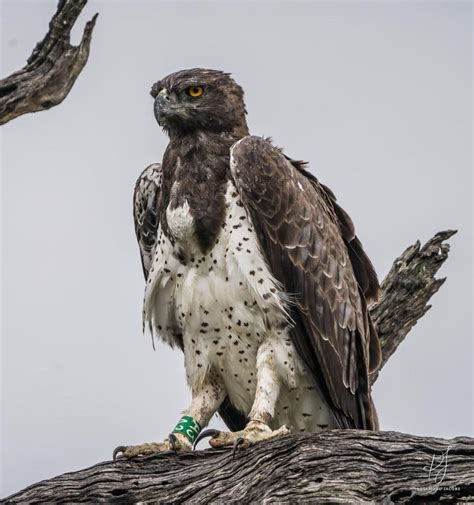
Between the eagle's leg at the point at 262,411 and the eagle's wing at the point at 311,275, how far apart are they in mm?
284

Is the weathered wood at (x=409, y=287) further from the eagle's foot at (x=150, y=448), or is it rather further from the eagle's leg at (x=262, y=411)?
the eagle's foot at (x=150, y=448)

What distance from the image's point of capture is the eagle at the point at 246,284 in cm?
930

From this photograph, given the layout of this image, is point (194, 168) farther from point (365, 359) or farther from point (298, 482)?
point (298, 482)

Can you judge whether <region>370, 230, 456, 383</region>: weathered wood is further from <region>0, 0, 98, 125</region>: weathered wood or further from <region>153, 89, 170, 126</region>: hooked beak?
<region>0, 0, 98, 125</region>: weathered wood

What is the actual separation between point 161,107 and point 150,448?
114 inches

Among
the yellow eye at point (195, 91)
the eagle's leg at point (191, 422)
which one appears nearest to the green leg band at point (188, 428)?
the eagle's leg at point (191, 422)

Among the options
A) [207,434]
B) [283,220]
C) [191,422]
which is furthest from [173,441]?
[283,220]

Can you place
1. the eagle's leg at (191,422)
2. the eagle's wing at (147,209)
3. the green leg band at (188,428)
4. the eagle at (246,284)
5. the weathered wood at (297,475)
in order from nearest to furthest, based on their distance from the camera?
the weathered wood at (297,475)
the eagle's leg at (191,422)
the eagle at (246,284)
the green leg band at (188,428)
the eagle's wing at (147,209)

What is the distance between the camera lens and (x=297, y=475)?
25.2ft

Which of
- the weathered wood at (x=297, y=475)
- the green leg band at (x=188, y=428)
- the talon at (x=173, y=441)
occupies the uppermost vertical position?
the green leg band at (x=188, y=428)

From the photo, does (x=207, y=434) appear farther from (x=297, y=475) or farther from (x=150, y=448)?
(x=297, y=475)

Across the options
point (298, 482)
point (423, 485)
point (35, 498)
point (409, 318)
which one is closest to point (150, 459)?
point (35, 498)

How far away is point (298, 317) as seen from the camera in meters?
9.41

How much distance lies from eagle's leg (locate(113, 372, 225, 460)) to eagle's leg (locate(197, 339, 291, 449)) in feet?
1.48
